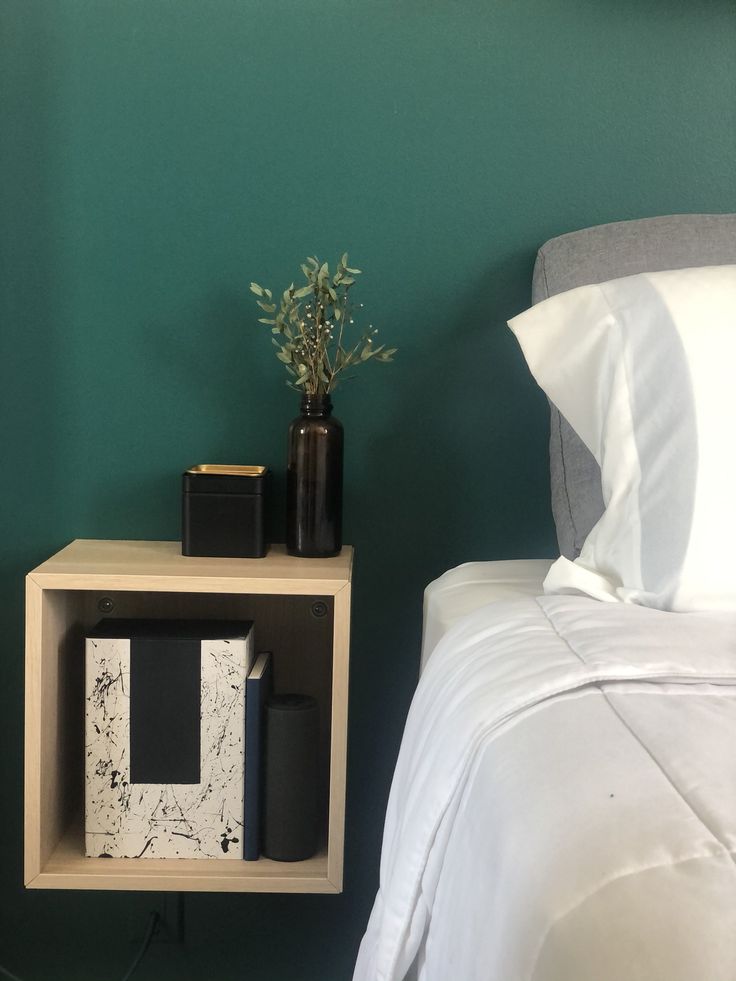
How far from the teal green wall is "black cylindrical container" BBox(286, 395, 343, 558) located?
0.15 meters

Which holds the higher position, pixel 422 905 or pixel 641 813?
pixel 641 813

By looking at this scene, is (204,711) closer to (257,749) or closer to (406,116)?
(257,749)

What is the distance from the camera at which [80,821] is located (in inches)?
60.8

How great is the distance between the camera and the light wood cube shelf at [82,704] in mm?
1362

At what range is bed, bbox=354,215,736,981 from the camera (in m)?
0.54

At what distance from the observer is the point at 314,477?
1473 millimetres

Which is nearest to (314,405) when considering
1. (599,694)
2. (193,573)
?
(193,573)

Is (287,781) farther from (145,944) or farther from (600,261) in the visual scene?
(600,261)

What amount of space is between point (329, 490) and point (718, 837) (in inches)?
38.4

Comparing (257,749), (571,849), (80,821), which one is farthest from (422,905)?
(80,821)

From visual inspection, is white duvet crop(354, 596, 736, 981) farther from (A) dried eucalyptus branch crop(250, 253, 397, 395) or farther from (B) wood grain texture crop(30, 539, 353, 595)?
(A) dried eucalyptus branch crop(250, 253, 397, 395)

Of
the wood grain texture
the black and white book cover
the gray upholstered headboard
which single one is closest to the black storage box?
the wood grain texture

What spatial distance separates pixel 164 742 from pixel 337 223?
2.76 ft

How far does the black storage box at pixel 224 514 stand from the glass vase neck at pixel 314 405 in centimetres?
12
